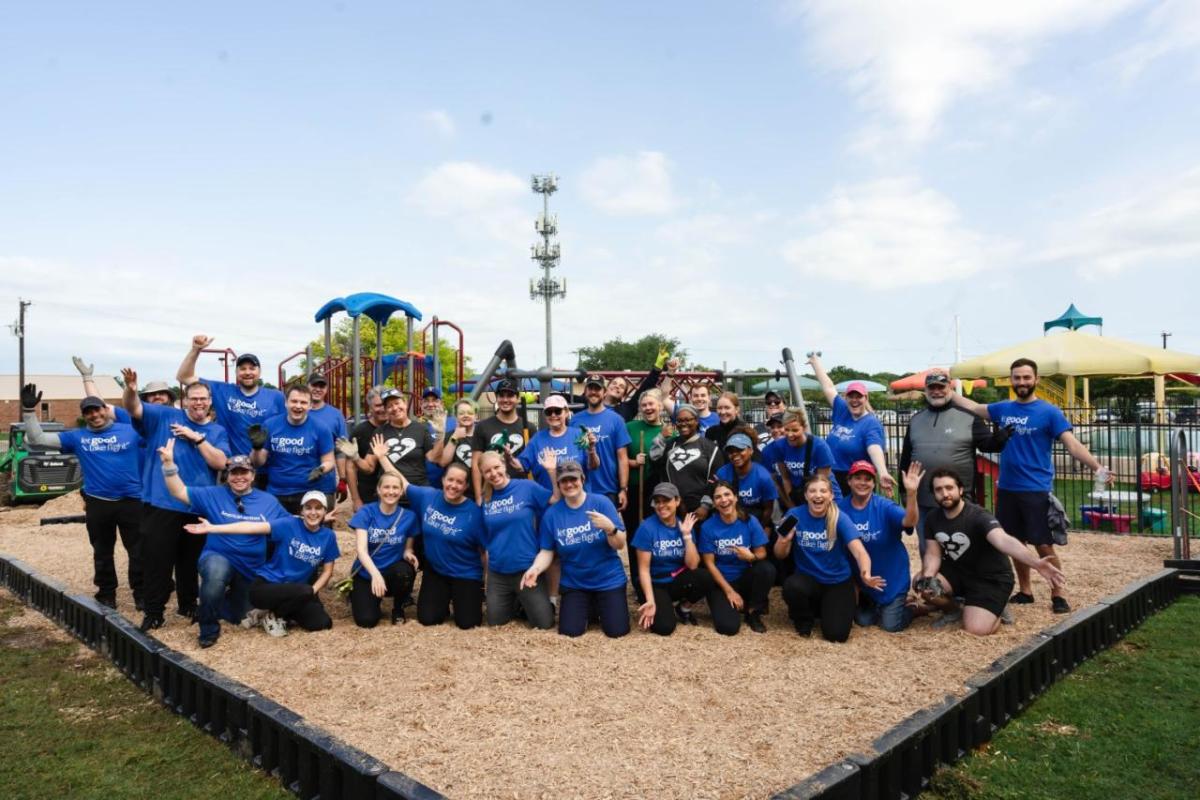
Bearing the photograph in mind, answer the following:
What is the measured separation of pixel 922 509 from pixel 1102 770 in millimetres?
2635

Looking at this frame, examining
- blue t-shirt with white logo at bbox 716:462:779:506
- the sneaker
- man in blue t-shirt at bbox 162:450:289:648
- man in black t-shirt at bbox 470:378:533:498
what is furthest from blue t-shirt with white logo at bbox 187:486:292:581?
blue t-shirt with white logo at bbox 716:462:779:506

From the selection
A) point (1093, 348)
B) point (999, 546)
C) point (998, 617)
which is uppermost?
point (1093, 348)

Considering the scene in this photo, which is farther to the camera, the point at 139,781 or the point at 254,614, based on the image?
the point at 254,614

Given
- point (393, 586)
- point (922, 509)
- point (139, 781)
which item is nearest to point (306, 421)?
point (393, 586)

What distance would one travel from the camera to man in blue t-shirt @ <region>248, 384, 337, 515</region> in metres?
6.70

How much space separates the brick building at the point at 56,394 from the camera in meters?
65.6

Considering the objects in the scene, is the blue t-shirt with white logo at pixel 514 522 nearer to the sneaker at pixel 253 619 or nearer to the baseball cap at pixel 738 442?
the baseball cap at pixel 738 442

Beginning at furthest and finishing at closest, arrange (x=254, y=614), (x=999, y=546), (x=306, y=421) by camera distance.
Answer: (x=306, y=421) < (x=254, y=614) < (x=999, y=546)

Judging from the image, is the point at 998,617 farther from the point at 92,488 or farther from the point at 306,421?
the point at 92,488

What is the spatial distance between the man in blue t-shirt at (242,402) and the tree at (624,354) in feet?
177

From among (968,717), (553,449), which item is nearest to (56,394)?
(553,449)

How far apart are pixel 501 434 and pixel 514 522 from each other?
2.86 feet

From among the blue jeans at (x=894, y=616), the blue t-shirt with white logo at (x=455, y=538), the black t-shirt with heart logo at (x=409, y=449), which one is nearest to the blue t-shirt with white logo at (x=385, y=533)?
the blue t-shirt with white logo at (x=455, y=538)

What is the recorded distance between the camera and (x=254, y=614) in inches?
245
